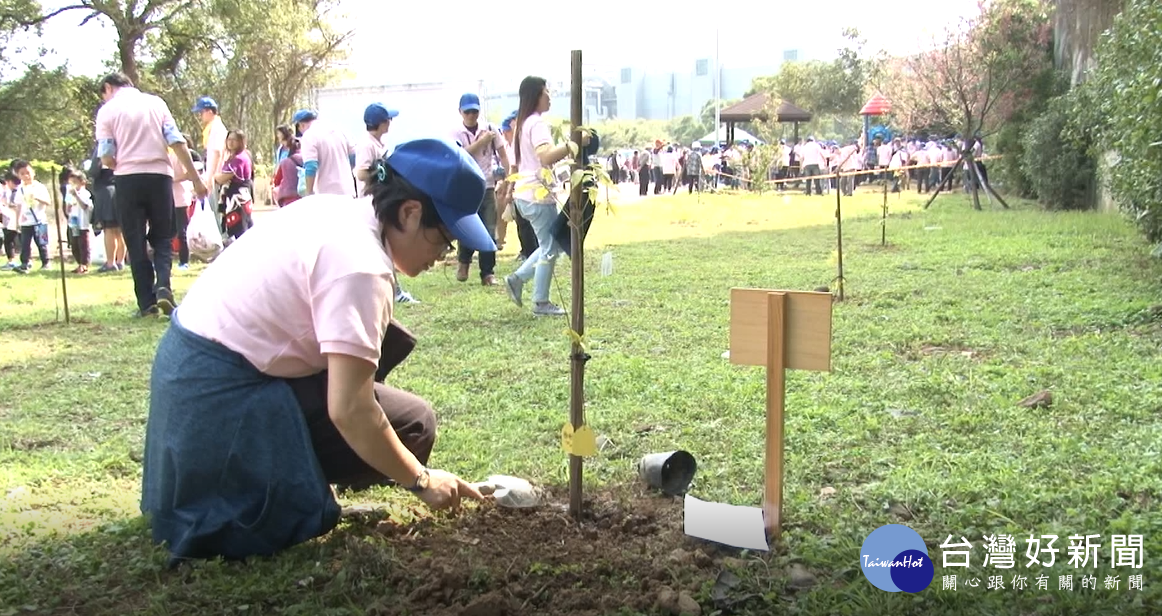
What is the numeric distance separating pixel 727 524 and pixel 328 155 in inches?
211

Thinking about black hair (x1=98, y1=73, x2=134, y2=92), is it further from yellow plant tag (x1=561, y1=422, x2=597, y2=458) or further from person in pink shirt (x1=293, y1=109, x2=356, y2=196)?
yellow plant tag (x1=561, y1=422, x2=597, y2=458)

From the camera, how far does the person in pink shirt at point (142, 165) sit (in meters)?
6.52

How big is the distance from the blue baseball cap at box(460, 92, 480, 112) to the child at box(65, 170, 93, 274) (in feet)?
17.1

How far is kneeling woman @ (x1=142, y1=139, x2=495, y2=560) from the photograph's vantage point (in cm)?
227

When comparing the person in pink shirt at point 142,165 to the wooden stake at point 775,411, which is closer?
the wooden stake at point 775,411

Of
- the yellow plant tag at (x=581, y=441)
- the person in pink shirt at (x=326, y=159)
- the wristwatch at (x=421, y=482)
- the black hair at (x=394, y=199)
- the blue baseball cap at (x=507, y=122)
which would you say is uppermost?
the blue baseball cap at (x=507, y=122)

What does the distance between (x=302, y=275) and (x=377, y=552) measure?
2.61ft

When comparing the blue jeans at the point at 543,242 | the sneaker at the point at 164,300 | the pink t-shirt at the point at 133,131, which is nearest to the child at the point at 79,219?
the sneaker at the point at 164,300

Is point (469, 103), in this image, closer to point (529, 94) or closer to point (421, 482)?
point (529, 94)

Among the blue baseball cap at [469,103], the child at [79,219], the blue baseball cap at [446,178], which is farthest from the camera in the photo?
the child at [79,219]

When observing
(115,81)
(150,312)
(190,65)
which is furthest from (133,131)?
(190,65)

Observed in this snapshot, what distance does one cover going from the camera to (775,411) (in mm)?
2607

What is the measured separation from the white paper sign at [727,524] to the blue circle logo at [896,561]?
0.94 feet

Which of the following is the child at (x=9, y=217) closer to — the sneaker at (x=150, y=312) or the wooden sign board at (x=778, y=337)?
the sneaker at (x=150, y=312)
